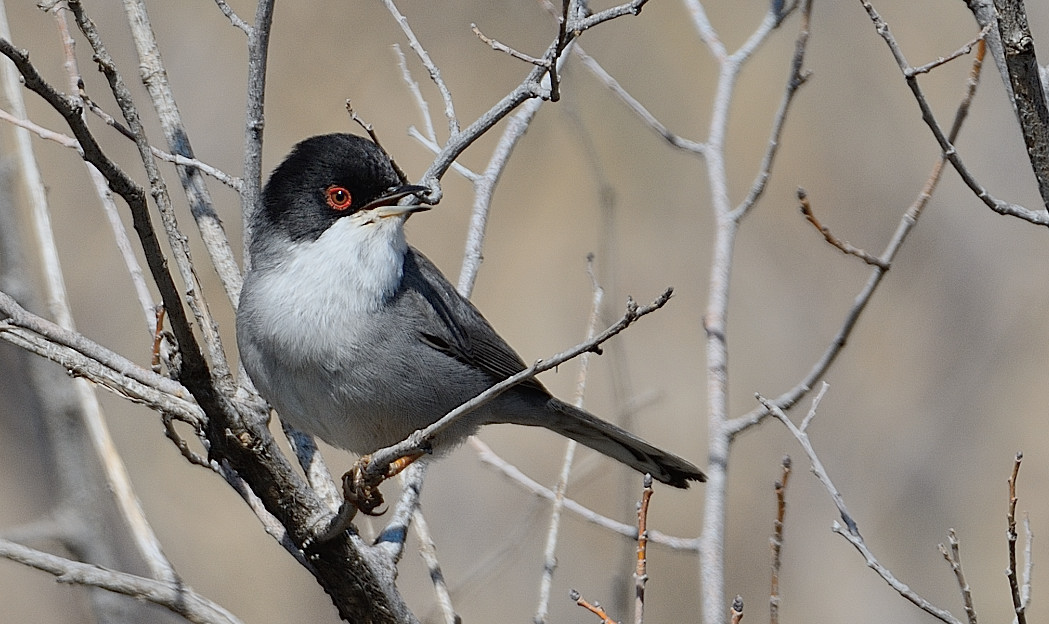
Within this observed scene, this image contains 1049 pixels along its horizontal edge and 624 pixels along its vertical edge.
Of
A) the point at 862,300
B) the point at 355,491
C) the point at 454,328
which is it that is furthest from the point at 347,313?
the point at 862,300

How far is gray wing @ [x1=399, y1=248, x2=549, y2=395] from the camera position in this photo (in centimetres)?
413

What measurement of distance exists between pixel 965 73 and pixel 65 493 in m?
9.48

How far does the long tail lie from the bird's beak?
1.08 metres

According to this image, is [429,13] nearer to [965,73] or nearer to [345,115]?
[345,115]

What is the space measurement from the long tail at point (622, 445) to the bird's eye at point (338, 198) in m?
1.18

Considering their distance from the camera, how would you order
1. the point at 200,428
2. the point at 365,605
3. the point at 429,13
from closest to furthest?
the point at 200,428 < the point at 365,605 < the point at 429,13

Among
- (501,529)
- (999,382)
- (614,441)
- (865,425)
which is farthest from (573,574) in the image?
(614,441)

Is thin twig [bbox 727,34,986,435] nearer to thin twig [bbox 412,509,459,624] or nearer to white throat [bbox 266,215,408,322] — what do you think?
thin twig [bbox 412,509,459,624]

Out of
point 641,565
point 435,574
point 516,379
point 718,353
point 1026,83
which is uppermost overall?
point 1026,83

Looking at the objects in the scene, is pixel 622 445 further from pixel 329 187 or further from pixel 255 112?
pixel 255 112

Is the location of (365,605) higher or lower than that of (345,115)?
lower

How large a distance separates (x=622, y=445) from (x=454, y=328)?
2.94 ft

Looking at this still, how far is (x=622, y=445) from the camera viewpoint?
448 centimetres

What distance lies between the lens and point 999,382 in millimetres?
10016
